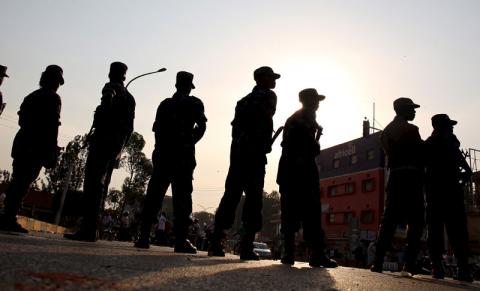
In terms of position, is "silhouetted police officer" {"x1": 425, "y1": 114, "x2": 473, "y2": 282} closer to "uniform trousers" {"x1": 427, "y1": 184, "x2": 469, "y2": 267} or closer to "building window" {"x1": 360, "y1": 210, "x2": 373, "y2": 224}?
"uniform trousers" {"x1": 427, "y1": 184, "x2": 469, "y2": 267}

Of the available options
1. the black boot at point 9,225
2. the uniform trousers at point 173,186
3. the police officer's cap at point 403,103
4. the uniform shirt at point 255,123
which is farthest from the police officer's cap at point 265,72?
the black boot at point 9,225

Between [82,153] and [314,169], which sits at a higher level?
[82,153]

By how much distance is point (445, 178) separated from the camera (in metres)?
5.96

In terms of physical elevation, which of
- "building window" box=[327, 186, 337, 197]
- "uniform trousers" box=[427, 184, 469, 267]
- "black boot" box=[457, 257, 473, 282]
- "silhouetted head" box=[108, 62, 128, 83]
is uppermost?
"building window" box=[327, 186, 337, 197]

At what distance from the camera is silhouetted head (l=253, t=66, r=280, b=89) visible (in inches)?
207

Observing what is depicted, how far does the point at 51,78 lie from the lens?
18.7 feet

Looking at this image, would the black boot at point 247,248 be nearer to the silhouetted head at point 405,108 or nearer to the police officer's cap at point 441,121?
the silhouetted head at point 405,108

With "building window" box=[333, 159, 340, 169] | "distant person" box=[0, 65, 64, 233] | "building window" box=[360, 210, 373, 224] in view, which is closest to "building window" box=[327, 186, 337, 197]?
"building window" box=[333, 159, 340, 169]

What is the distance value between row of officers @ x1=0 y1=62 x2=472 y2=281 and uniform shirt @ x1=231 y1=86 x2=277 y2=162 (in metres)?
0.01

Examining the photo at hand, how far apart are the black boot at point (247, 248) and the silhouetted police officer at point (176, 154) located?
3.06 feet

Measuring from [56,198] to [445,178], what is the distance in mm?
23144

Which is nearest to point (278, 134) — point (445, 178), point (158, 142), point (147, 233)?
point (158, 142)

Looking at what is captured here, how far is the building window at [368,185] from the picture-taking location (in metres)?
42.1

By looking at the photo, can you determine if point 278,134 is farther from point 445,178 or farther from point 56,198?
point 56,198
